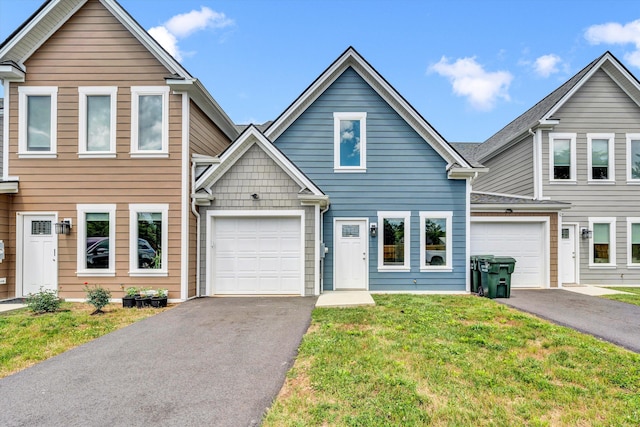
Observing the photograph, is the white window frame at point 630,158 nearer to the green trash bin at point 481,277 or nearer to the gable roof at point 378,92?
the green trash bin at point 481,277

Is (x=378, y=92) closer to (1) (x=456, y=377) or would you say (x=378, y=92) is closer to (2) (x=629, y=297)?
(1) (x=456, y=377)

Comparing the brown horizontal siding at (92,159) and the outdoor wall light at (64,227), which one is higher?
the brown horizontal siding at (92,159)

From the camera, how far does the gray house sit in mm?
12289

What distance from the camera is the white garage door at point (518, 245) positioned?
11.3m

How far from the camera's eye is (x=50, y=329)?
20.9ft

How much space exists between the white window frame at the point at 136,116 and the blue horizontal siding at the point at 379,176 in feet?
10.6

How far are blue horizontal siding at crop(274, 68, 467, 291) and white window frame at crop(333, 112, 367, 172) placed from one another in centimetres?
11

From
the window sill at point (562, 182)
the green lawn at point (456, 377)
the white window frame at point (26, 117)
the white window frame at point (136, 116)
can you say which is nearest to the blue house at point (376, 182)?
the white window frame at point (136, 116)

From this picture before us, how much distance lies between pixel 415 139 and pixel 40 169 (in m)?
10.5

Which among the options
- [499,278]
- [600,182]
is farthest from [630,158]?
[499,278]

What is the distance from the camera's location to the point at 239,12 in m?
15.4

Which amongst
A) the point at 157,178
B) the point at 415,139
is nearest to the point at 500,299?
the point at 415,139

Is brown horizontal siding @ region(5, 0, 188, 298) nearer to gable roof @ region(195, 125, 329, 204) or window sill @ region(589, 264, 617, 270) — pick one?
gable roof @ region(195, 125, 329, 204)

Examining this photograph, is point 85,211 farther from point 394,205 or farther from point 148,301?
point 394,205
